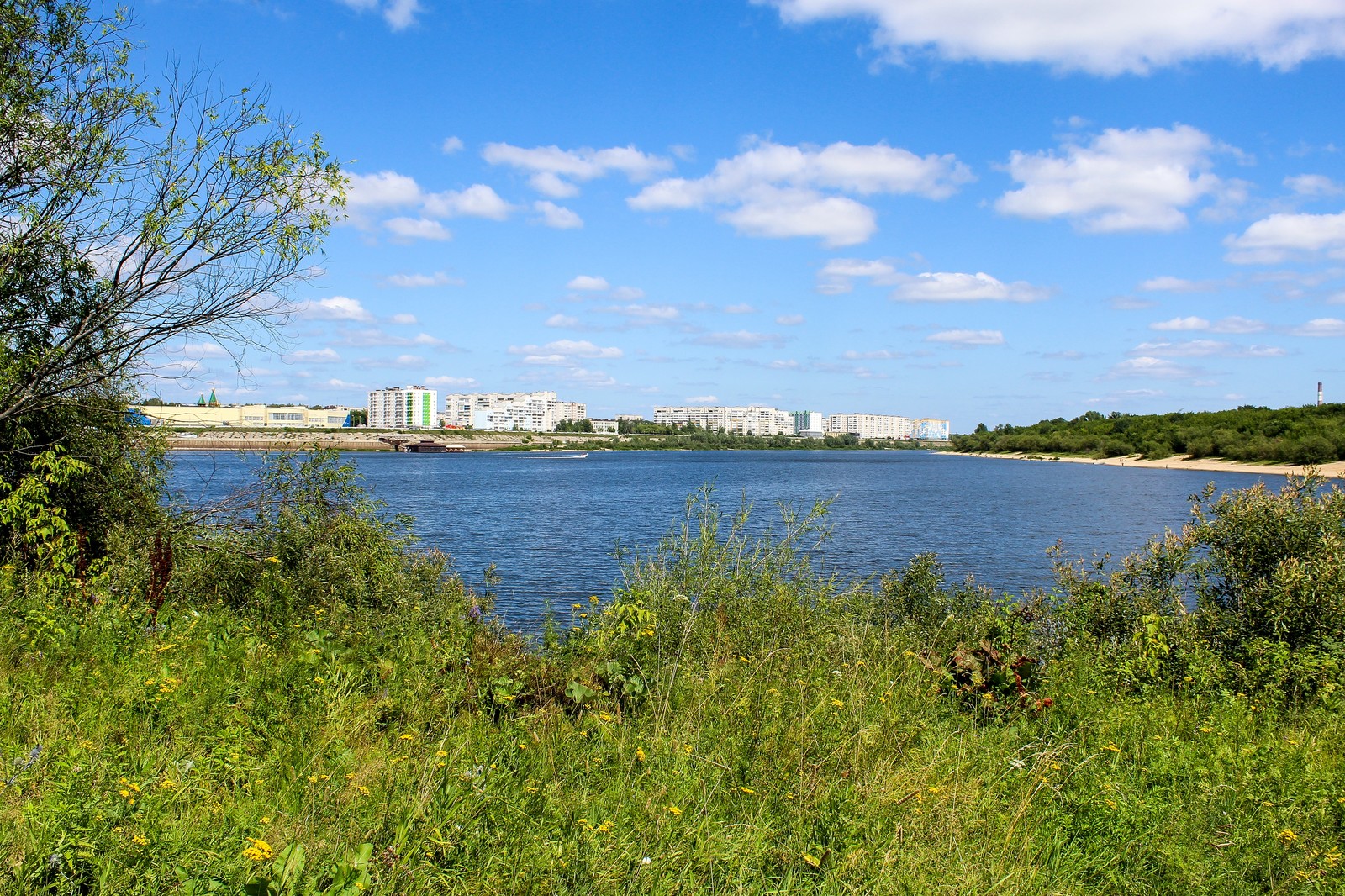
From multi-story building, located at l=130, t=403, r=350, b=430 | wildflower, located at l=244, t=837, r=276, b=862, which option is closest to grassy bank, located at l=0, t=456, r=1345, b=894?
wildflower, located at l=244, t=837, r=276, b=862

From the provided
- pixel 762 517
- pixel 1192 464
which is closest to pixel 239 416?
pixel 762 517

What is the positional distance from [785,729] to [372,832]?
2.34 metres

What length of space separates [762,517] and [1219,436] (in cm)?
11699

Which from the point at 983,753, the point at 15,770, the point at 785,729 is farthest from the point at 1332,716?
the point at 15,770

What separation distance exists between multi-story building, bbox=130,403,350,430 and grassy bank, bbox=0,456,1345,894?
4527 mm

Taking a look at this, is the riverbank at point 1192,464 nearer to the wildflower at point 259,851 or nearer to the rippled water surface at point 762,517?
the rippled water surface at point 762,517

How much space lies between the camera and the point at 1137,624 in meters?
9.84

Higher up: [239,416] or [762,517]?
[239,416]

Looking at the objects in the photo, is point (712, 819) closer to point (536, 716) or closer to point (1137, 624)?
point (536, 716)

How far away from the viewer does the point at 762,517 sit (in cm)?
3131

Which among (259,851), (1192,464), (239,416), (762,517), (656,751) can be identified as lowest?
(1192,464)

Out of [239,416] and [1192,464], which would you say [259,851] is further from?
[1192,464]

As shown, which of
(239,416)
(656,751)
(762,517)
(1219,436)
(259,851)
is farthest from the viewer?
(1219,436)

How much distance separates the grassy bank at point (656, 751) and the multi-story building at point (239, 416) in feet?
14.9
